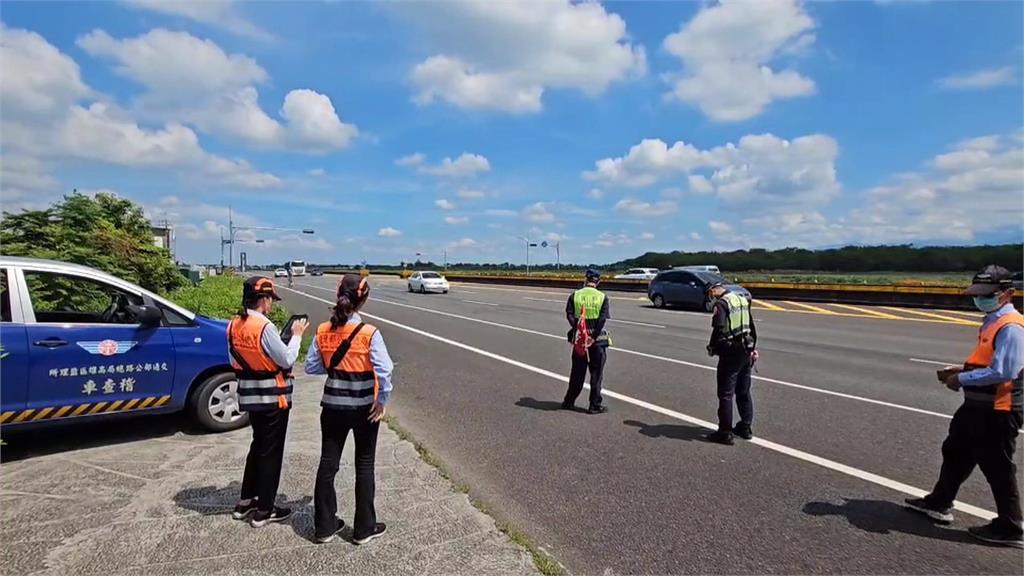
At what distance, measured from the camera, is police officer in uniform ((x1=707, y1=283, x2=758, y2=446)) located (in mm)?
5773

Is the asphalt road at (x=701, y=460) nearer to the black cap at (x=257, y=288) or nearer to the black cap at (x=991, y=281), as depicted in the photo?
the black cap at (x=991, y=281)

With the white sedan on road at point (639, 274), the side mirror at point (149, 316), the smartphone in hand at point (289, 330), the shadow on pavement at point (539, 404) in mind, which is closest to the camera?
the smartphone in hand at point (289, 330)

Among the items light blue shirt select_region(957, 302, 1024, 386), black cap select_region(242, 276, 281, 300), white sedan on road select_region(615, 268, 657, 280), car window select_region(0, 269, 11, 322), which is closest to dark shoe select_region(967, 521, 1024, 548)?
light blue shirt select_region(957, 302, 1024, 386)

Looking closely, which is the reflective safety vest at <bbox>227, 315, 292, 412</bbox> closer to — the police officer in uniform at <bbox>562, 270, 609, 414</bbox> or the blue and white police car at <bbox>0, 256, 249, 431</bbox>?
the blue and white police car at <bbox>0, 256, 249, 431</bbox>

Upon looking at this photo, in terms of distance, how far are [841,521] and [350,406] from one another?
345 centimetres

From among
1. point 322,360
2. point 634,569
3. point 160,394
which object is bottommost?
point 634,569

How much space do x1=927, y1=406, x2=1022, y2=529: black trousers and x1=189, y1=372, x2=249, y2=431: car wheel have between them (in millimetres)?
5993

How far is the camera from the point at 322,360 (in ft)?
11.9

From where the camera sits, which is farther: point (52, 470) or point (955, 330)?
point (955, 330)

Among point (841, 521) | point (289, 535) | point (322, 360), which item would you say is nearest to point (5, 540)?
point (289, 535)

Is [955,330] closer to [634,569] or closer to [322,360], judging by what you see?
[634,569]

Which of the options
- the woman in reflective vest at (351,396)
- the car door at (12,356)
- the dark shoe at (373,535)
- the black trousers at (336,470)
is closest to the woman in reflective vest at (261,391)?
the woman in reflective vest at (351,396)

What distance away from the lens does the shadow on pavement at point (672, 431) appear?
5918 mm

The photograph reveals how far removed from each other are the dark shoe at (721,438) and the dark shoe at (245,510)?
4178 millimetres
